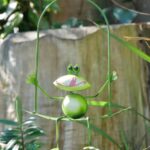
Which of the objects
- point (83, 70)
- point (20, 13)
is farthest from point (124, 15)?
point (83, 70)

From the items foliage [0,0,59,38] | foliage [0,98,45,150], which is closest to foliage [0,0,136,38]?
foliage [0,0,59,38]

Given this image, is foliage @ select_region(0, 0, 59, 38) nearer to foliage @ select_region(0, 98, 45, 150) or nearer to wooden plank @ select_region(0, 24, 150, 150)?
wooden plank @ select_region(0, 24, 150, 150)

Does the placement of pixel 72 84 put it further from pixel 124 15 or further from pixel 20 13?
pixel 124 15

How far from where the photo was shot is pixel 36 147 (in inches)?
40.4

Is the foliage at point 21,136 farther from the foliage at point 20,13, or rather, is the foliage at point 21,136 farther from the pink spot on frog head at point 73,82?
the foliage at point 20,13

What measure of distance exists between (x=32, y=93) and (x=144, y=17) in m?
1.29

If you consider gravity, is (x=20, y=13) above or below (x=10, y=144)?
above

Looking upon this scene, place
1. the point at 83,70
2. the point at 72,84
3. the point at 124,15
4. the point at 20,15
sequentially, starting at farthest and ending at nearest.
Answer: the point at 124,15 < the point at 20,15 < the point at 83,70 < the point at 72,84

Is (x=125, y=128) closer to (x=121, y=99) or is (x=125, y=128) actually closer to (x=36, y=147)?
(x=121, y=99)

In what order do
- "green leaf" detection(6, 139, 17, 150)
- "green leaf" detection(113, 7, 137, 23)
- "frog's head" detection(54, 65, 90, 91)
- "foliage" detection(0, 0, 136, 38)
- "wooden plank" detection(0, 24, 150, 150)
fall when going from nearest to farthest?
"frog's head" detection(54, 65, 90, 91) < "green leaf" detection(6, 139, 17, 150) < "wooden plank" detection(0, 24, 150, 150) < "foliage" detection(0, 0, 136, 38) < "green leaf" detection(113, 7, 137, 23)

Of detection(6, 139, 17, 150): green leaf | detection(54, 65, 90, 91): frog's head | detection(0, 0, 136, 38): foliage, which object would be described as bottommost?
detection(6, 139, 17, 150): green leaf

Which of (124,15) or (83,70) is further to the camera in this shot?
(124,15)

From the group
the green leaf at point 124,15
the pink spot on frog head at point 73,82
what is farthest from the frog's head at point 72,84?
the green leaf at point 124,15

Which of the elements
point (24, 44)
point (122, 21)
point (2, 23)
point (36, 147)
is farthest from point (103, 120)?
point (122, 21)
